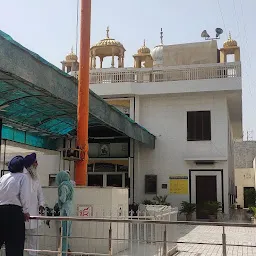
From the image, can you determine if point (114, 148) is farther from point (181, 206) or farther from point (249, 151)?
point (249, 151)

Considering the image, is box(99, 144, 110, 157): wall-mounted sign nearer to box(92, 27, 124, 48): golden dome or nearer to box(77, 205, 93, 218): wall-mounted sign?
box(92, 27, 124, 48): golden dome

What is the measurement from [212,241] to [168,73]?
33.6 feet

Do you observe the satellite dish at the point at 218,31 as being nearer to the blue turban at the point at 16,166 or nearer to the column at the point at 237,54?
the column at the point at 237,54

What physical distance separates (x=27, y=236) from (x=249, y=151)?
38874mm

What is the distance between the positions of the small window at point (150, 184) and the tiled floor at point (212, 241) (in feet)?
14.0

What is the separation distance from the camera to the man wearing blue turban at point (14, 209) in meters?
4.72

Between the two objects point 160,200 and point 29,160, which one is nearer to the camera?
point 29,160

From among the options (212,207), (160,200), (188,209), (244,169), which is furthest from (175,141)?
(244,169)

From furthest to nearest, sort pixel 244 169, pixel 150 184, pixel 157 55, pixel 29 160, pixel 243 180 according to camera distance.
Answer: pixel 244 169
pixel 243 180
pixel 157 55
pixel 150 184
pixel 29 160

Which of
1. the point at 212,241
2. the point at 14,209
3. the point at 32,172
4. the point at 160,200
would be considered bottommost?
the point at 212,241

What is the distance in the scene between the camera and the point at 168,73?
20.0 meters

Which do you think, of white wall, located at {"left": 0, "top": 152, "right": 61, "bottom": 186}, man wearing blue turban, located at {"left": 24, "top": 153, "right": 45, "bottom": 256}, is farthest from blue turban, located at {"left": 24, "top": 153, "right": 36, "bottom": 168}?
white wall, located at {"left": 0, "top": 152, "right": 61, "bottom": 186}

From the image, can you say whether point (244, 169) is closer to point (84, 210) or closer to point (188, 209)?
point (188, 209)

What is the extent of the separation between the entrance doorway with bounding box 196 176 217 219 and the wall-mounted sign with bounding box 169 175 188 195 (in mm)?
549
